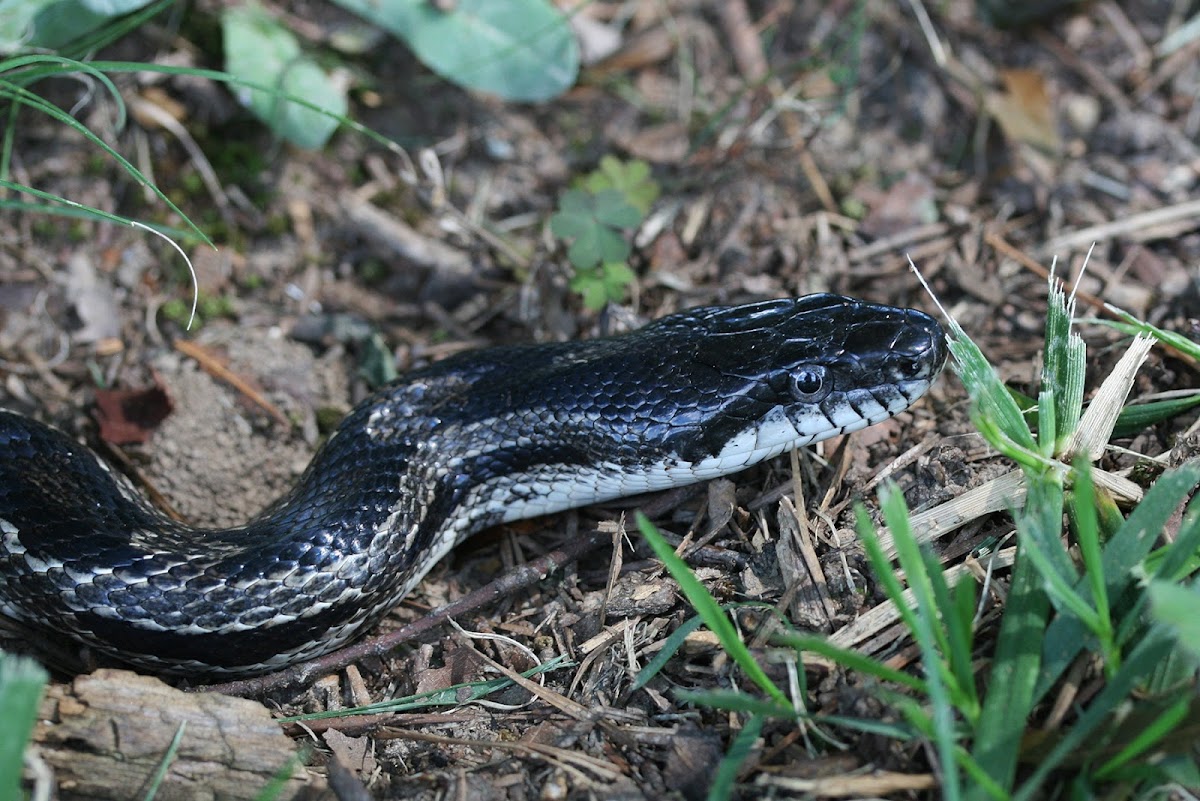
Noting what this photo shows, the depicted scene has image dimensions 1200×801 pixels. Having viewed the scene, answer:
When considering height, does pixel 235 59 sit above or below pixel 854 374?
above

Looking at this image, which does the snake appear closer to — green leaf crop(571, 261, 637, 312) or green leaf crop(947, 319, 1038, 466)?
green leaf crop(947, 319, 1038, 466)

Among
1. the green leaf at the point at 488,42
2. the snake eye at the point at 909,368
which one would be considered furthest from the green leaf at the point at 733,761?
the green leaf at the point at 488,42

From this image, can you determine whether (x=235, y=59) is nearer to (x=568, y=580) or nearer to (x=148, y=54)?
(x=148, y=54)

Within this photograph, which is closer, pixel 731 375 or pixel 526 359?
pixel 731 375

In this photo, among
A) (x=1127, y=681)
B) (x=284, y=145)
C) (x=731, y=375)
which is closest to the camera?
(x=1127, y=681)

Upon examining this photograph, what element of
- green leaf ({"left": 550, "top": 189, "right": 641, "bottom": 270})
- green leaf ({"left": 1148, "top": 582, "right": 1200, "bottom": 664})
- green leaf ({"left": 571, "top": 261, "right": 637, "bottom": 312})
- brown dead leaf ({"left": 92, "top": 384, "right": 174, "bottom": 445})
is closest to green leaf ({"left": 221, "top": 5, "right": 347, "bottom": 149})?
green leaf ({"left": 550, "top": 189, "right": 641, "bottom": 270})

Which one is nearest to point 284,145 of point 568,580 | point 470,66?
point 470,66

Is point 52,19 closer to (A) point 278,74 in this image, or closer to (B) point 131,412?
(A) point 278,74

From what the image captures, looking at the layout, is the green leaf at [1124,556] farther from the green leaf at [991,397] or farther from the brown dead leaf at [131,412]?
the brown dead leaf at [131,412]
